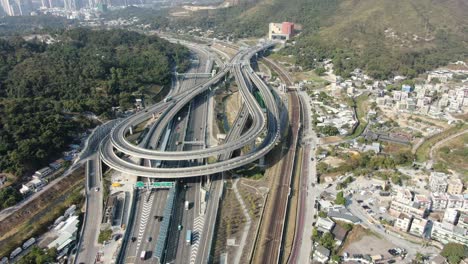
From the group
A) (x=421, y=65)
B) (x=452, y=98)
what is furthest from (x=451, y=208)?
(x=421, y=65)

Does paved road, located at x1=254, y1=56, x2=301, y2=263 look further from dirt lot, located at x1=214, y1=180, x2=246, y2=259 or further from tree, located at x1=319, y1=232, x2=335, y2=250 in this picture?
tree, located at x1=319, y1=232, x2=335, y2=250

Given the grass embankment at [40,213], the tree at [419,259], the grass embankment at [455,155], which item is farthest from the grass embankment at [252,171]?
the grass embankment at [455,155]

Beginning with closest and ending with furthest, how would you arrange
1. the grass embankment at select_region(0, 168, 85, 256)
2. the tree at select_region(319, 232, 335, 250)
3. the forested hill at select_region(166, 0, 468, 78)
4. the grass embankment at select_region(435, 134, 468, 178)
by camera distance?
the tree at select_region(319, 232, 335, 250) → the grass embankment at select_region(0, 168, 85, 256) → the grass embankment at select_region(435, 134, 468, 178) → the forested hill at select_region(166, 0, 468, 78)

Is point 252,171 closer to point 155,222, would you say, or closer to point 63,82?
point 155,222

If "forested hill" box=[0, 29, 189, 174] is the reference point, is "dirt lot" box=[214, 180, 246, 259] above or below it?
below

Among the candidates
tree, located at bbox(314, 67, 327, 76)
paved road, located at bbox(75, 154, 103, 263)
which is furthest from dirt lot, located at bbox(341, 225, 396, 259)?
tree, located at bbox(314, 67, 327, 76)

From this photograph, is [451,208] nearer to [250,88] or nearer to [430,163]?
[430,163]
